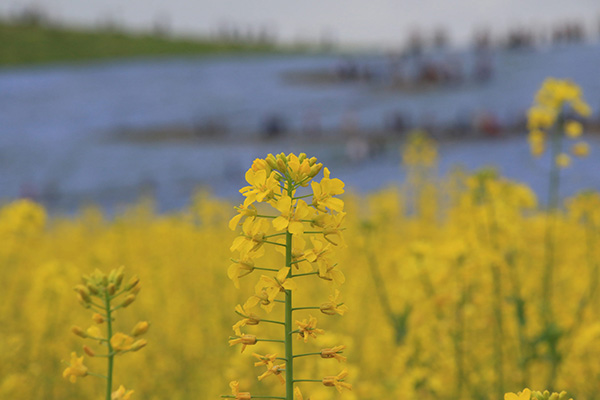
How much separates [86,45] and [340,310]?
2915 centimetres

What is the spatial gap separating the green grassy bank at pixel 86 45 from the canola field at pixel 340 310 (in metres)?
21.6

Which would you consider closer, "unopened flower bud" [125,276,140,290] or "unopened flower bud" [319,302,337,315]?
"unopened flower bud" [319,302,337,315]

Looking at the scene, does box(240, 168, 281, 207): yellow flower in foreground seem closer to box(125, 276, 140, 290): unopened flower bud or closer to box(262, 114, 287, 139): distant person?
box(125, 276, 140, 290): unopened flower bud

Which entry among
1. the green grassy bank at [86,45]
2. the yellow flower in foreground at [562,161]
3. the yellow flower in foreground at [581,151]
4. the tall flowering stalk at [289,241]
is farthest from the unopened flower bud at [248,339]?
the green grassy bank at [86,45]

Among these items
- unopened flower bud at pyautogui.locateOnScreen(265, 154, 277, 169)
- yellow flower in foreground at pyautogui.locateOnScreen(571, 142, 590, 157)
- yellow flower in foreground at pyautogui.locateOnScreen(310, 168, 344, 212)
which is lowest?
yellow flower in foreground at pyautogui.locateOnScreen(310, 168, 344, 212)

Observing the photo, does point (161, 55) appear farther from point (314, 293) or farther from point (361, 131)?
point (314, 293)

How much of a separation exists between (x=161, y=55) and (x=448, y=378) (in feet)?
77.9

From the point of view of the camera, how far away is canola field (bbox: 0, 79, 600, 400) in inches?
41.6

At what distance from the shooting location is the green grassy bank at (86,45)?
2514cm

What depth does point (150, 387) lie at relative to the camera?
3.70 m

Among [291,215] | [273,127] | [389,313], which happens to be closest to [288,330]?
[291,215]

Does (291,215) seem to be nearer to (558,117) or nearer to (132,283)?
(132,283)

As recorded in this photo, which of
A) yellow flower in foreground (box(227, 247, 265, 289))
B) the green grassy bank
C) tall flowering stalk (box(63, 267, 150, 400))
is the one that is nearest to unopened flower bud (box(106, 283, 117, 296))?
tall flowering stalk (box(63, 267, 150, 400))

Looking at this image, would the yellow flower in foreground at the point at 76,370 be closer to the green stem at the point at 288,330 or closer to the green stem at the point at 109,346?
the green stem at the point at 109,346
